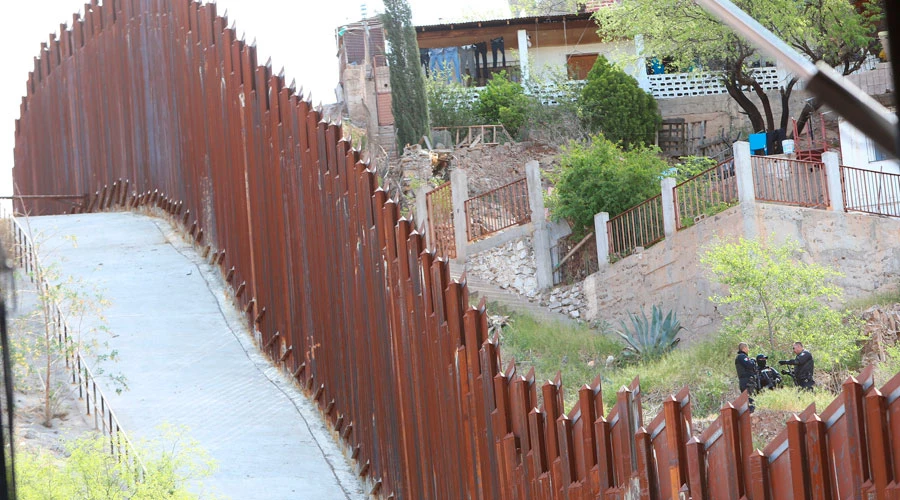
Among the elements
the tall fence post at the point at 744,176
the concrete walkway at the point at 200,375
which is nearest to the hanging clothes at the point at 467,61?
the tall fence post at the point at 744,176

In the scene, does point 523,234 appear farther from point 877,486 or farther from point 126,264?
point 877,486

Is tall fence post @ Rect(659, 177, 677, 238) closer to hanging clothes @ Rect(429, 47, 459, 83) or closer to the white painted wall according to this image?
the white painted wall

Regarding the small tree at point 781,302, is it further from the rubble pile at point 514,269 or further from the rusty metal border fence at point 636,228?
the rubble pile at point 514,269

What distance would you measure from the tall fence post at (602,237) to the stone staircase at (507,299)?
1.37 meters

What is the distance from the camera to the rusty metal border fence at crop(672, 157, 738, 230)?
2044cm

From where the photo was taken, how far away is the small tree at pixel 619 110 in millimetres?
29516

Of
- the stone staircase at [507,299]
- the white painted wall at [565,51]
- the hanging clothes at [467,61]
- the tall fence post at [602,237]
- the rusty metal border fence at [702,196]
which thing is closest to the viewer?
the rusty metal border fence at [702,196]

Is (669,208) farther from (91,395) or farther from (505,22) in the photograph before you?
(505,22)

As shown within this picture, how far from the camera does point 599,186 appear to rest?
74.6 ft

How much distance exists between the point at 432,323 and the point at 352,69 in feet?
82.2

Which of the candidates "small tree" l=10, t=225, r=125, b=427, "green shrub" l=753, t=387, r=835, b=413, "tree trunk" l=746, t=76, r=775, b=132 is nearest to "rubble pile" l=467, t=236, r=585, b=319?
"tree trunk" l=746, t=76, r=775, b=132

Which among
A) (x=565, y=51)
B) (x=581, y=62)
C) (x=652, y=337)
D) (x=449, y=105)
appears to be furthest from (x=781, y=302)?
(x=581, y=62)

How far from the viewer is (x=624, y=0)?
3042 cm

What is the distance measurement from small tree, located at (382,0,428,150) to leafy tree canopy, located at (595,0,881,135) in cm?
544
